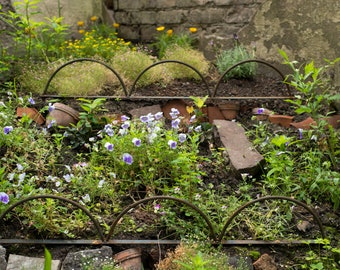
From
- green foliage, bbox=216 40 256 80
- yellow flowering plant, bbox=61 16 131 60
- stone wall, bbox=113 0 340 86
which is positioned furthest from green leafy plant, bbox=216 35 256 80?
yellow flowering plant, bbox=61 16 131 60

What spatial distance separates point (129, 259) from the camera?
350 cm

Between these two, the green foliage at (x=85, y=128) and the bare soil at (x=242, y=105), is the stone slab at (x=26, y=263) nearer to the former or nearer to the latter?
the bare soil at (x=242, y=105)

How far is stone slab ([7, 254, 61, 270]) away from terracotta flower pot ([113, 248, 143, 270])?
0.36 m

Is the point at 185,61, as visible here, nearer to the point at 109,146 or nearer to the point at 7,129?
the point at 109,146

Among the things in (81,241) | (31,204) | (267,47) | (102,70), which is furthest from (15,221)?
(267,47)

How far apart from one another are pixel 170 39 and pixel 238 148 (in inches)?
111

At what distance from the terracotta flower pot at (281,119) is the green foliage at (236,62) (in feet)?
3.08

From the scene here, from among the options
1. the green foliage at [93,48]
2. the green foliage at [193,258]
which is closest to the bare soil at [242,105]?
the green foliage at [193,258]

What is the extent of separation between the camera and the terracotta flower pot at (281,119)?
506 cm

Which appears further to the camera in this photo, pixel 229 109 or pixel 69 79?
pixel 69 79

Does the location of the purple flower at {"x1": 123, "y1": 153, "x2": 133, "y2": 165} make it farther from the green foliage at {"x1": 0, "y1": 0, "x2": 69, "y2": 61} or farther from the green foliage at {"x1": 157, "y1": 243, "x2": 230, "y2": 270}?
the green foliage at {"x1": 0, "y1": 0, "x2": 69, "y2": 61}

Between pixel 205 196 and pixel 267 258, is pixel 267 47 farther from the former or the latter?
pixel 267 258

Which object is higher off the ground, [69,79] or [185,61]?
[185,61]

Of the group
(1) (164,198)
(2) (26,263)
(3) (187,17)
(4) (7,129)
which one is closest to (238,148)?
→ (1) (164,198)
